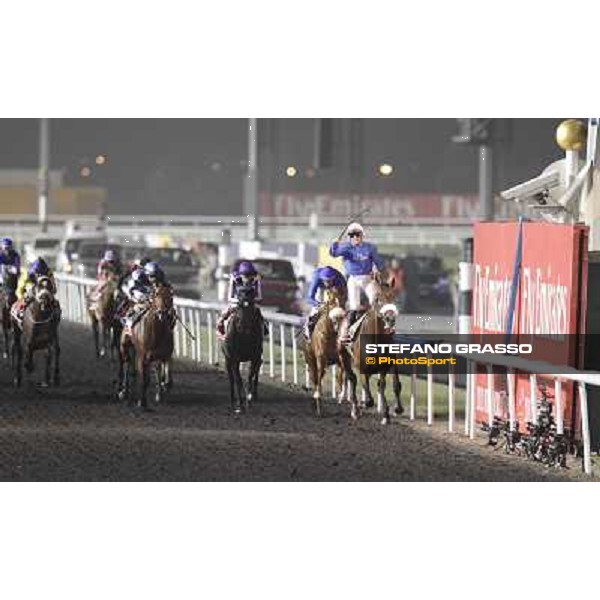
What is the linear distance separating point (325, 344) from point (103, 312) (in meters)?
5.11

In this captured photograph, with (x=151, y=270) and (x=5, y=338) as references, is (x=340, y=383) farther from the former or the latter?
(x=5, y=338)

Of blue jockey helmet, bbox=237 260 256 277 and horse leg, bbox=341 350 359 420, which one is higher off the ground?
blue jockey helmet, bbox=237 260 256 277

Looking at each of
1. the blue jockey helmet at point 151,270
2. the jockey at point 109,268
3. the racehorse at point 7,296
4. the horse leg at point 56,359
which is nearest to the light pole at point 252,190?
the jockey at point 109,268

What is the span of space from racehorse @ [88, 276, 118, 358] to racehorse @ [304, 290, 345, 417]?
3151mm

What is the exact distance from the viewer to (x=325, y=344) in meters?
19.7

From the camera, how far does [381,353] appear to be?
19.1m

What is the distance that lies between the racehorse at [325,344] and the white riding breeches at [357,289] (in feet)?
0.89

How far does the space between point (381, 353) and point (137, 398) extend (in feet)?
8.87

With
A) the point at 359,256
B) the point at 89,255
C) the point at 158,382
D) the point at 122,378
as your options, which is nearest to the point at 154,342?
the point at 158,382

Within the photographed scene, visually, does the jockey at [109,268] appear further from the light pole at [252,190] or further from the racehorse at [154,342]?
the light pole at [252,190]

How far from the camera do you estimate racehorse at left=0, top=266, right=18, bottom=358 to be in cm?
2281

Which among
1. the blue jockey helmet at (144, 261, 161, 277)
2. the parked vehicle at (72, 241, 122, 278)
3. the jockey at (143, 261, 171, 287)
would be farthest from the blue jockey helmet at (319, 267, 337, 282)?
the parked vehicle at (72, 241, 122, 278)

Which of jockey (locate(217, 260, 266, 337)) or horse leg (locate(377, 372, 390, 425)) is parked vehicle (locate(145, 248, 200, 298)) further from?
horse leg (locate(377, 372, 390, 425))

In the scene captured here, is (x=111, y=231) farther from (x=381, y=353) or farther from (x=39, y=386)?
(x=381, y=353)
